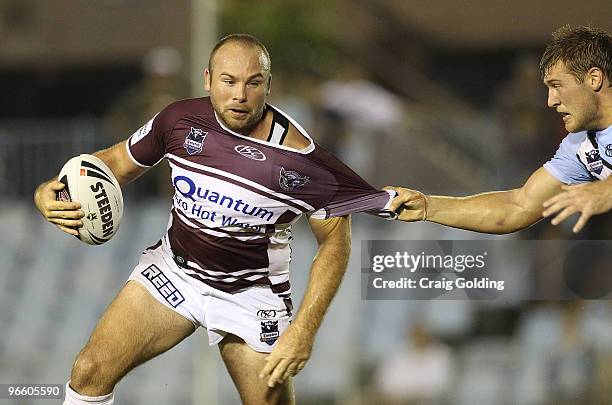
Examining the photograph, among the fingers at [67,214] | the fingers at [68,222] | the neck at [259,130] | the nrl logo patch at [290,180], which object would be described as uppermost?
the neck at [259,130]

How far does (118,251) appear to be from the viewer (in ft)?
20.2

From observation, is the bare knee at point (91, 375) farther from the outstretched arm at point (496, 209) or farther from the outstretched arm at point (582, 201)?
the outstretched arm at point (582, 201)

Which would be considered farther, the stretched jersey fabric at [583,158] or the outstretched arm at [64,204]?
the stretched jersey fabric at [583,158]

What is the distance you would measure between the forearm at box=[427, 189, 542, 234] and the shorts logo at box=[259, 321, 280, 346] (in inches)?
31.3

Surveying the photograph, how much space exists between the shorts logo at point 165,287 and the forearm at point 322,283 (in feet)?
1.50

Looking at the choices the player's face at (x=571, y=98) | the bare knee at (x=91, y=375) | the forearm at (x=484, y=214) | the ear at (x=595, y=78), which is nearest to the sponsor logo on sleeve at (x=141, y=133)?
the bare knee at (x=91, y=375)

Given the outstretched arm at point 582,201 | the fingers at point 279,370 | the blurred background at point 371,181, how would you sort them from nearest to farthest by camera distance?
1. the outstretched arm at point 582,201
2. the fingers at point 279,370
3. the blurred background at point 371,181

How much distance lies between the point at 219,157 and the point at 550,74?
127 centimetres

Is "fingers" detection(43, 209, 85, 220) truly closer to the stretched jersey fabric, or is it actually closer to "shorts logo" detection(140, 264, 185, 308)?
"shorts logo" detection(140, 264, 185, 308)

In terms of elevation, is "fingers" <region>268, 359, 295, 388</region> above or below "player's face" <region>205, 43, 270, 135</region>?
below

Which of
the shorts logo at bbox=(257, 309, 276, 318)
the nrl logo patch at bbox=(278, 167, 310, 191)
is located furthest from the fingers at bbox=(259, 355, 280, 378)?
the nrl logo patch at bbox=(278, 167, 310, 191)

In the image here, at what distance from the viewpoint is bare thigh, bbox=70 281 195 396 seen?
4.17 m

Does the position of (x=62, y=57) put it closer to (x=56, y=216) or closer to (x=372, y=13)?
(x=372, y=13)

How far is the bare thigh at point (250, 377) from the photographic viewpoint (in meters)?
4.32
